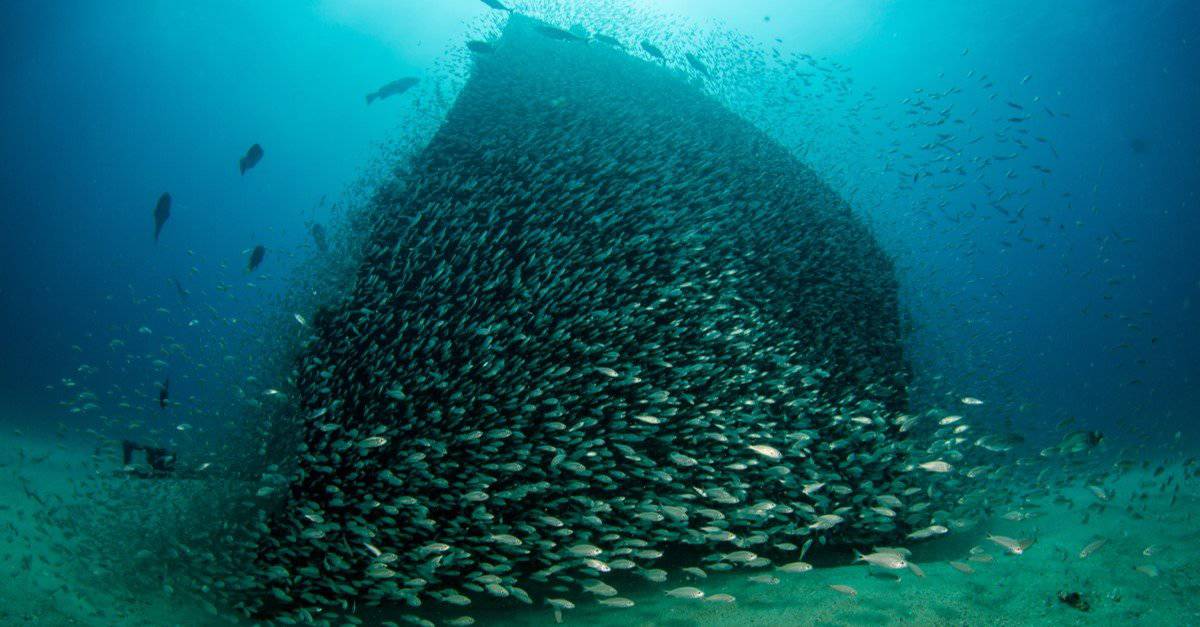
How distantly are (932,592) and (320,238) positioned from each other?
980 centimetres

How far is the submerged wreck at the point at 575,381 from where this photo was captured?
532 centimetres

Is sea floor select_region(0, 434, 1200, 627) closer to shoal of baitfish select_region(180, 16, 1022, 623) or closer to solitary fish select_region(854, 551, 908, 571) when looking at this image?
shoal of baitfish select_region(180, 16, 1022, 623)

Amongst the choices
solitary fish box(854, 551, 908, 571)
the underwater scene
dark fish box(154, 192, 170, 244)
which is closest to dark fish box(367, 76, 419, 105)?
the underwater scene

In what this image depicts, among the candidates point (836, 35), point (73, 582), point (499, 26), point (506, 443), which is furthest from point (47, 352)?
point (836, 35)

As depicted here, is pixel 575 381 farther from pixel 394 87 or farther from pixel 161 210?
pixel 394 87

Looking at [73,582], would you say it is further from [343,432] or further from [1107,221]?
[1107,221]

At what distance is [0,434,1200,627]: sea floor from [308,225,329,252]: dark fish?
509 centimetres

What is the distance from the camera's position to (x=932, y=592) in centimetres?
518

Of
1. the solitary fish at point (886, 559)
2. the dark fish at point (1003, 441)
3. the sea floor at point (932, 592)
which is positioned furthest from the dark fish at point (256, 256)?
the dark fish at point (1003, 441)

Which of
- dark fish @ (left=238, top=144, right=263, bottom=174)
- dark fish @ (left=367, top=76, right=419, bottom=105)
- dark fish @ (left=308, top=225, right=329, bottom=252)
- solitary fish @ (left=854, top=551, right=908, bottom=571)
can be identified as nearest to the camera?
solitary fish @ (left=854, top=551, right=908, bottom=571)

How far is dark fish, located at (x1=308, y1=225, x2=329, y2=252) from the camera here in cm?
863

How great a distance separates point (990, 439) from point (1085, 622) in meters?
1.72

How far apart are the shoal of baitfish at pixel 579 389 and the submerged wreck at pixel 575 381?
34 mm

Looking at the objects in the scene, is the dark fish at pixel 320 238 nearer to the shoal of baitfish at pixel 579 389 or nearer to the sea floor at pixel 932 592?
the shoal of baitfish at pixel 579 389
